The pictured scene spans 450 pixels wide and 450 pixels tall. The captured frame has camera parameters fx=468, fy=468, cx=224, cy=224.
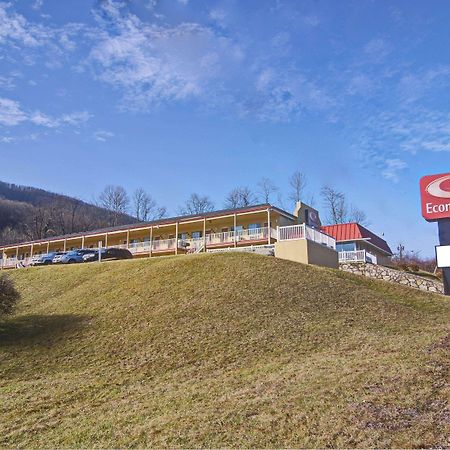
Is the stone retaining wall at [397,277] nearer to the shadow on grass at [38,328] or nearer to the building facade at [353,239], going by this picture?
the building facade at [353,239]

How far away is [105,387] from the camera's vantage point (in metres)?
10.3

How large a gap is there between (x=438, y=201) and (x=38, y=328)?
74.1 feet

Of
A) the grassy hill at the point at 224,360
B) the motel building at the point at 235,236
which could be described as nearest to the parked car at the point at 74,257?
the motel building at the point at 235,236

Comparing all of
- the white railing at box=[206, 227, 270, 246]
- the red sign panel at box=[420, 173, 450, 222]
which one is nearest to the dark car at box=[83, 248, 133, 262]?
the white railing at box=[206, 227, 270, 246]

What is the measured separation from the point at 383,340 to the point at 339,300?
523 centimetres

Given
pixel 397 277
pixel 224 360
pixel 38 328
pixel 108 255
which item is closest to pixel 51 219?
pixel 108 255

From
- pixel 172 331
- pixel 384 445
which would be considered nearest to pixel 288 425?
pixel 384 445

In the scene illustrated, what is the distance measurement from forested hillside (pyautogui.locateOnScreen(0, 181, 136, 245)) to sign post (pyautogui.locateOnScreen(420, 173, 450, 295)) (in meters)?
59.5

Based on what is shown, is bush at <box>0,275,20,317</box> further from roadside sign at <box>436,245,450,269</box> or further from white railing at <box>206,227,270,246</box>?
roadside sign at <box>436,245,450,269</box>

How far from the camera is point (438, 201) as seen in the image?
27.4m

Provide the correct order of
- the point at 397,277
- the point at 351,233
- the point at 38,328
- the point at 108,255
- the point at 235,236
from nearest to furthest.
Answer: the point at 38,328 → the point at 397,277 → the point at 108,255 → the point at 235,236 → the point at 351,233

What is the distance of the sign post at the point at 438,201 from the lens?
27141 millimetres

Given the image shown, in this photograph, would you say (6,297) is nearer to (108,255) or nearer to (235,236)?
(108,255)

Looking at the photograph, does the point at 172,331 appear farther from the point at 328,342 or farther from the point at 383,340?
the point at 383,340
